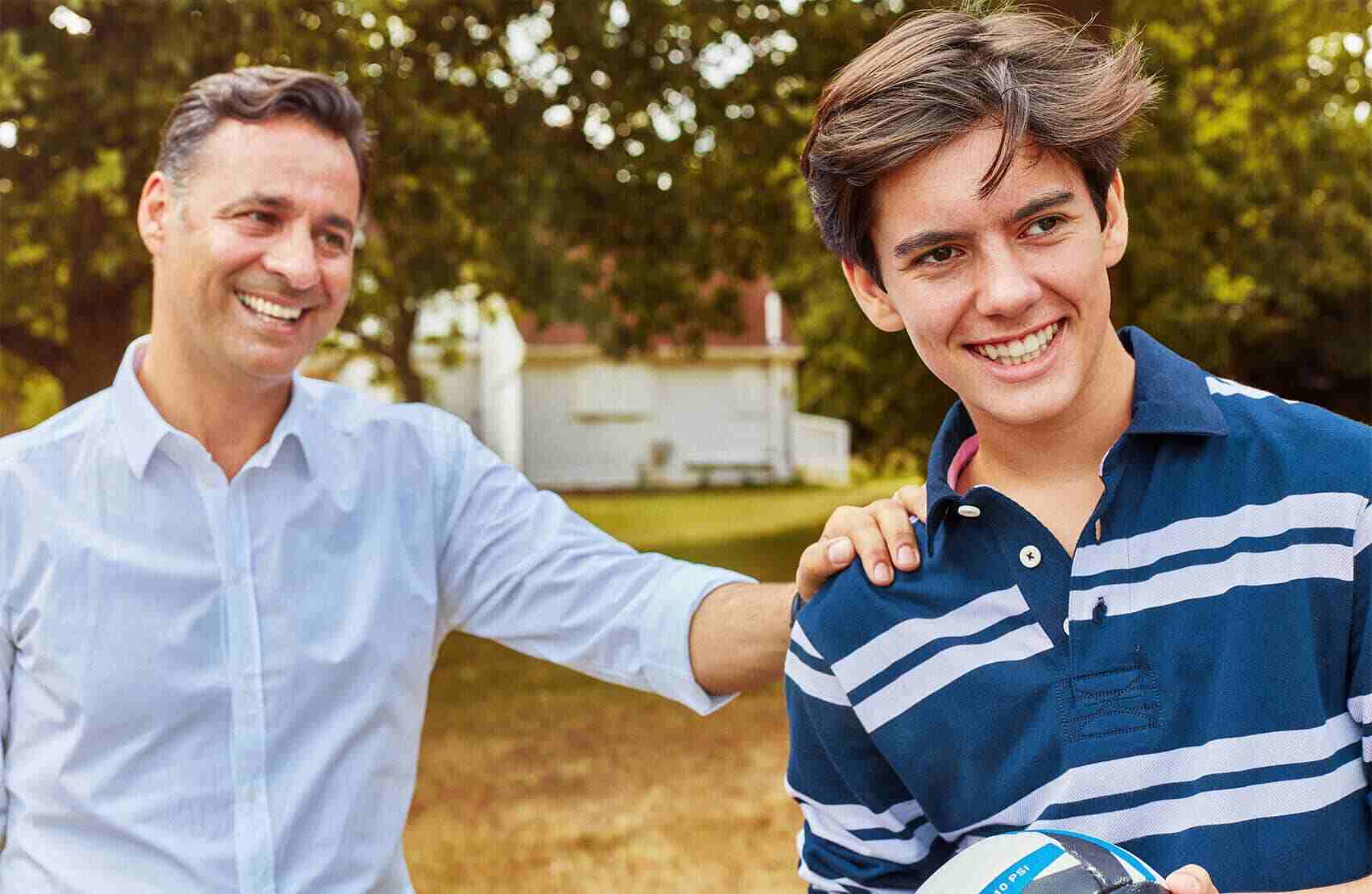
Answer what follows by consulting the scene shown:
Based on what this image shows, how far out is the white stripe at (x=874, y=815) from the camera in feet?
7.02

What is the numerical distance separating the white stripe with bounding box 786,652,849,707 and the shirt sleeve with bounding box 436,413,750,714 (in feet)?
2.51

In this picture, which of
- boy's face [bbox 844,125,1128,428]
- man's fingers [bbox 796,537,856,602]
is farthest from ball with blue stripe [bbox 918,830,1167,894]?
boy's face [bbox 844,125,1128,428]

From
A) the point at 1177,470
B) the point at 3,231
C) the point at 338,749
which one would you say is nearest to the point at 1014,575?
the point at 1177,470

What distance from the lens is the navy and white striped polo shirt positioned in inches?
72.1

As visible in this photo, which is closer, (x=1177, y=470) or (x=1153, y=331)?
(x=1177, y=470)

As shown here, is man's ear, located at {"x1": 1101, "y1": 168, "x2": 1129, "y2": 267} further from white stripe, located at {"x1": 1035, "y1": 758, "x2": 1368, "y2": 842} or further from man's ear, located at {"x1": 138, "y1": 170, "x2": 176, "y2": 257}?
man's ear, located at {"x1": 138, "y1": 170, "x2": 176, "y2": 257}

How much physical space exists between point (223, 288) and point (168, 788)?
3.54ft

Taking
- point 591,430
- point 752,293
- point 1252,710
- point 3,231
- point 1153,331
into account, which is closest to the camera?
point 1252,710

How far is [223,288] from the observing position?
2967 millimetres

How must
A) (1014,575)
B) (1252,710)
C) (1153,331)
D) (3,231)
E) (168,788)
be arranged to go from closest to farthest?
1. (1252,710)
2. (1014,575)
3. (168,788)
4. (3,231)
5. (1153,331)

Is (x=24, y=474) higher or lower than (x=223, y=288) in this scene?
lower

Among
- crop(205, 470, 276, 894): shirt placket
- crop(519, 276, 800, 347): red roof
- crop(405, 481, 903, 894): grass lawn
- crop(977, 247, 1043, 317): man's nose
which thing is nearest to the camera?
crop(977, 247, 1043, 317): man's nose

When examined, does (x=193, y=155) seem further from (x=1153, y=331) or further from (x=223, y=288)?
(x=1153, y=331)

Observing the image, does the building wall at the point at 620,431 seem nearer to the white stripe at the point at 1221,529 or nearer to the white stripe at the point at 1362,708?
the white stripe at the point at 1221,529
